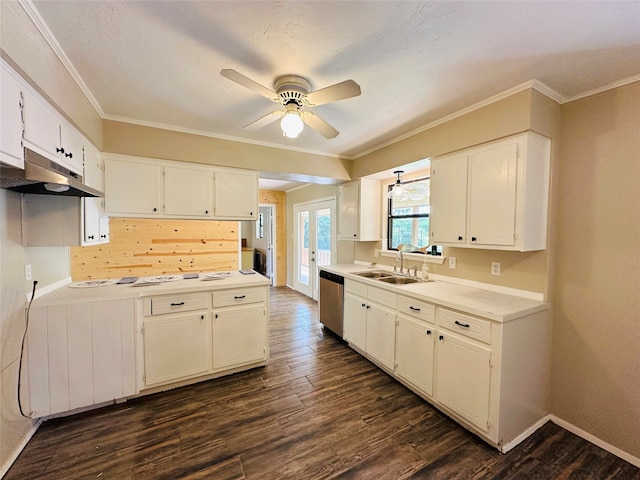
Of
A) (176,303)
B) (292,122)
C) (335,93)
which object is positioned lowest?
(176,303)

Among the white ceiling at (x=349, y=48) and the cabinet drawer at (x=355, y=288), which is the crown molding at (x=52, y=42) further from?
the cabinet drawer at (x=355, y=288)

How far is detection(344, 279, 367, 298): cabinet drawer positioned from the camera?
9.88 ft

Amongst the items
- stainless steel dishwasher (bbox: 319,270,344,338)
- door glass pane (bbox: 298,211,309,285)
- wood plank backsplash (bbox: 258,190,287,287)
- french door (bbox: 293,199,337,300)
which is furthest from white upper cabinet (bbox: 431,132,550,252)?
wood plank backsplash (bbox: 258,190,287,287)

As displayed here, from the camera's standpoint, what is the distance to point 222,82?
6.17 feet

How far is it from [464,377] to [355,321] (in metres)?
1.36

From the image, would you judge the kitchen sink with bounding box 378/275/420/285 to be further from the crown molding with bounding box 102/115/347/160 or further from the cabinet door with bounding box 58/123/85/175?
the cabinet door with bounding box 58/123/85/175

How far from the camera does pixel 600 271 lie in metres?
1.88

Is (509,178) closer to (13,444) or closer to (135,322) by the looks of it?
(135,322)

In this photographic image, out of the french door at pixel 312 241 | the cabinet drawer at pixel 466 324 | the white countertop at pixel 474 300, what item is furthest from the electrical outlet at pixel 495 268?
the french door at pixel 312 241

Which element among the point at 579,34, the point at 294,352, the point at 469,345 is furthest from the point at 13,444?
the point at 579,34

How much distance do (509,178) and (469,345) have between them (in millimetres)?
1277

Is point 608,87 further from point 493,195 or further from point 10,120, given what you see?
point 10,120

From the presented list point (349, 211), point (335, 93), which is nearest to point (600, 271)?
point (335, 93)

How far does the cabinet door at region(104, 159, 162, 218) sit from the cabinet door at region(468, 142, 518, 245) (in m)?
2.97
